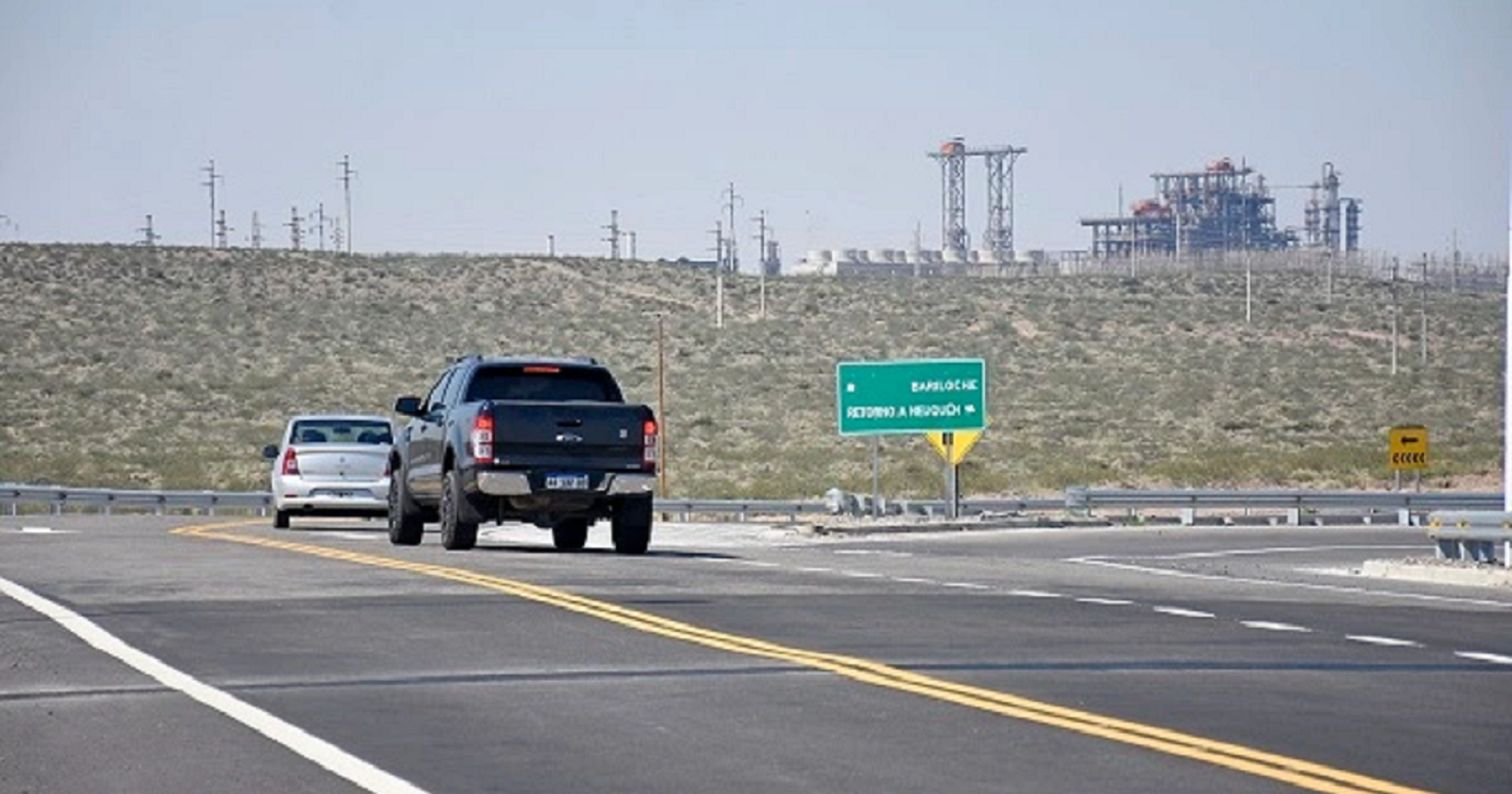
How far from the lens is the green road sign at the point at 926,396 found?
49781mm

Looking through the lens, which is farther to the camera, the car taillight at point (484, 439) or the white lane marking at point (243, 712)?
the car taillight at point (484, 439)

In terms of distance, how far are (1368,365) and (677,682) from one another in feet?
336

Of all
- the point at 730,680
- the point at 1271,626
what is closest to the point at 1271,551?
the point at 1271,626

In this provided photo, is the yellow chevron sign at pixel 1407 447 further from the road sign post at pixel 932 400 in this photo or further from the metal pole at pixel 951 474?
the metal pole at pixel 951 474

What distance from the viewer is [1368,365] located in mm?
114562

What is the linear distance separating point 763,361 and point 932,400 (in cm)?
6211

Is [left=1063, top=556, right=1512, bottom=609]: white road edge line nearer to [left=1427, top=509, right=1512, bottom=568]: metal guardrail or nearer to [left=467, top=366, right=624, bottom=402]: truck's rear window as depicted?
[left=1427, top=509, right=1512, bottom=568]: metal guardrail

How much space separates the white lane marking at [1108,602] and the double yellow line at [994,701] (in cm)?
358

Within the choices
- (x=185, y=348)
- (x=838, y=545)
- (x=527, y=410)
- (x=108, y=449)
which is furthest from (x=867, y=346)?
(x=527, y=410)

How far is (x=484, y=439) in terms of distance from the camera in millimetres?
29281

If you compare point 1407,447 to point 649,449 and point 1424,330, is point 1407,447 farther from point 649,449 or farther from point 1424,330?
point 1424,330

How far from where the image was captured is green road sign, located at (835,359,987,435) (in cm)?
4978

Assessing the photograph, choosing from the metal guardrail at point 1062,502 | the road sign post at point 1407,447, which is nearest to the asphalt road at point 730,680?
the metal guardrail at point 1062,502

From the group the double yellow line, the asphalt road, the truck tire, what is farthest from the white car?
the double yellow line
